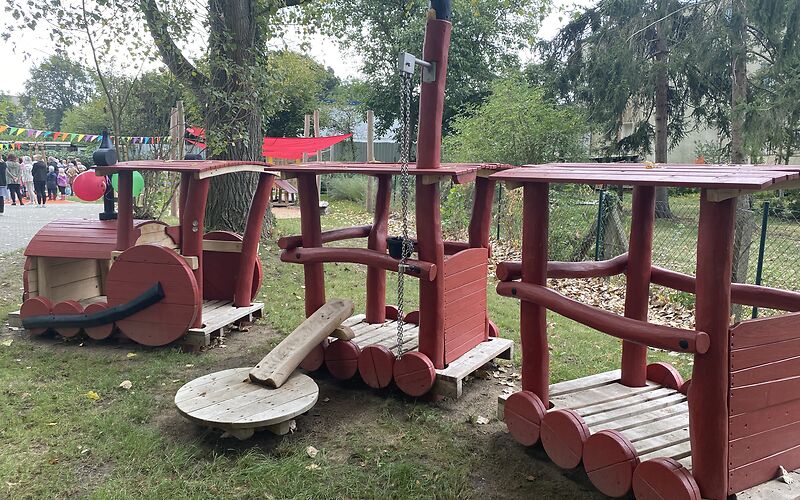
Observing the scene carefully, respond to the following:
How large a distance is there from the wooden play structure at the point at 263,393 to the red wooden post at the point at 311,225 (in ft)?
1.42

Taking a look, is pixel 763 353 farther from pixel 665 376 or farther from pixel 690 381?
pixel 665 376

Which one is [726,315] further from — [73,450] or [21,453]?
[21,453]

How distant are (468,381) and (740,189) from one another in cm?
279

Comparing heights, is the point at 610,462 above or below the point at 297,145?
below

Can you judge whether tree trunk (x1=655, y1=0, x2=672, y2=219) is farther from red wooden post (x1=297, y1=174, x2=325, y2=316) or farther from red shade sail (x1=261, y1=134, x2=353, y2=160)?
red wooden post (x1=297, y1=174, x2=325, y2=316)

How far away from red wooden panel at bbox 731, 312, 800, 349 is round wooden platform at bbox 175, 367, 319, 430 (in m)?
2.34

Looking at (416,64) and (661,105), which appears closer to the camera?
(416,64)

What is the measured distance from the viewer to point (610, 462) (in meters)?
2.98

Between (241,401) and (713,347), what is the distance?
8.54ft

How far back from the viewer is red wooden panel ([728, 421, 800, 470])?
8.80 feet

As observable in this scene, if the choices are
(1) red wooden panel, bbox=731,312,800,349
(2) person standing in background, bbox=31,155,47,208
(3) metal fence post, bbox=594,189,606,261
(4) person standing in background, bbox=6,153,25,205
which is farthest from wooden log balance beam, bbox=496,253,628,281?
(4) person standing in background, bbox=6,153,25,205

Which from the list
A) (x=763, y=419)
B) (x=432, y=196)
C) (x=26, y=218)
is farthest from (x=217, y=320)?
(x=26, y=218)

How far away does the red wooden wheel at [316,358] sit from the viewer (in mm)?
4621

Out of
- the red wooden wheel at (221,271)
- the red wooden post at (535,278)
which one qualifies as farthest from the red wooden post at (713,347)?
the red wooden wheel at (221,271)
